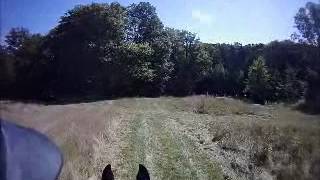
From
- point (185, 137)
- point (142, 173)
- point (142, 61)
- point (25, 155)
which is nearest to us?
point (25, 155)

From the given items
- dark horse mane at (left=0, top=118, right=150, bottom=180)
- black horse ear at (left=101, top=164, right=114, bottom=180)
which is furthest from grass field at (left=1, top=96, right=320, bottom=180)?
dark horse mane at (left=0, top=118, right=150, bottom=180)

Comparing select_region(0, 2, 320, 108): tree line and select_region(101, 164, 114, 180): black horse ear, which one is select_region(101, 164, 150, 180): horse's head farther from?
select_region(0, 2, 320, 108): tree line

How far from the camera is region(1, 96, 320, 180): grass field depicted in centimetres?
523

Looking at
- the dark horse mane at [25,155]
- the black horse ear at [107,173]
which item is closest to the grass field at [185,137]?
the black horse ear at [107,173]

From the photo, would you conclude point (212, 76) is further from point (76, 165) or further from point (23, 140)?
point (23, 140)

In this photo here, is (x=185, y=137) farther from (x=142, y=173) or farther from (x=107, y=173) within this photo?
(x=107, y=173)

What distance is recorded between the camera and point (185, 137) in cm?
694

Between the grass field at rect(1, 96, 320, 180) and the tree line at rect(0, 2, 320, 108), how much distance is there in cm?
21

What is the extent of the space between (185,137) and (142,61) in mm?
1862

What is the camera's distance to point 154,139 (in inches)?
253

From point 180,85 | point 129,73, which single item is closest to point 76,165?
point 129,73

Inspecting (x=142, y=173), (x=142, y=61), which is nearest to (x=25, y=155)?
(x=142, y=61)

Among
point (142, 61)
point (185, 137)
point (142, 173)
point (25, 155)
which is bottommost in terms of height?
point (142, 173)

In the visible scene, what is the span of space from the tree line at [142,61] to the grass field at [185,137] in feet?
0.69
